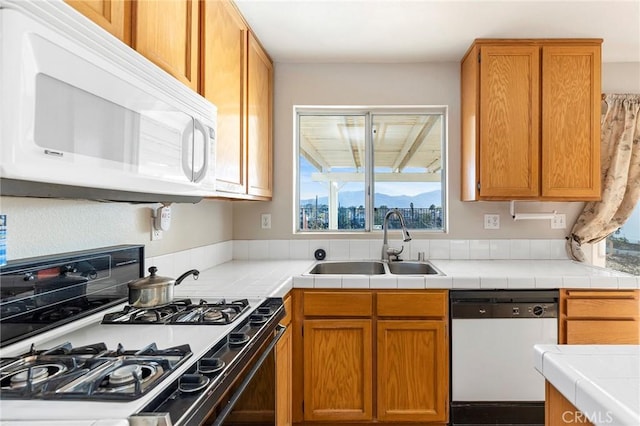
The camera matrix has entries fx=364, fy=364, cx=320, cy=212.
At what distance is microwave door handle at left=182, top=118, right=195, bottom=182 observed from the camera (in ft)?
3.76

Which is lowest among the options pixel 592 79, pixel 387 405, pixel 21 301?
pixel 387 405

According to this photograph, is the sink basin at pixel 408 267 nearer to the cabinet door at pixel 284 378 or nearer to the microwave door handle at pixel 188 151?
the cabinet door at pixel 284 378

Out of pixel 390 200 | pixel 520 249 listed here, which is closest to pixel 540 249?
pixel 520 249

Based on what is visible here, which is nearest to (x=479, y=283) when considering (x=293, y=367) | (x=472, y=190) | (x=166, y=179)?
(x=472, y=190)

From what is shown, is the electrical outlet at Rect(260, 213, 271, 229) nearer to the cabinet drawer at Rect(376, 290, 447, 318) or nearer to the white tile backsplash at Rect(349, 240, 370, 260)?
the white tile backsplash at Rect(349, 240, 370, 260)

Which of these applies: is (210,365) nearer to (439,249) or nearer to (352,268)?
(352,268)

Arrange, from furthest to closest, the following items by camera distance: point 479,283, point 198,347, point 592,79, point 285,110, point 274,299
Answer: point 285,110 → point 592,79 → point 479,283 → point 274,299 → point 198,347

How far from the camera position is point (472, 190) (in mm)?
2428

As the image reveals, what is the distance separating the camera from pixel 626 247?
9.12 ft

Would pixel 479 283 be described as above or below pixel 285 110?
below

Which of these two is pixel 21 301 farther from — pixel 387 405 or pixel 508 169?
pixel 508 169

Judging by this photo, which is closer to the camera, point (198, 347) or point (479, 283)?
point (198, 347)

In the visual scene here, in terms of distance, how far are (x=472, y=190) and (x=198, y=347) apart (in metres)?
2.05

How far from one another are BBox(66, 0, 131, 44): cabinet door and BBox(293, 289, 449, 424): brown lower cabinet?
1462 millimetres
